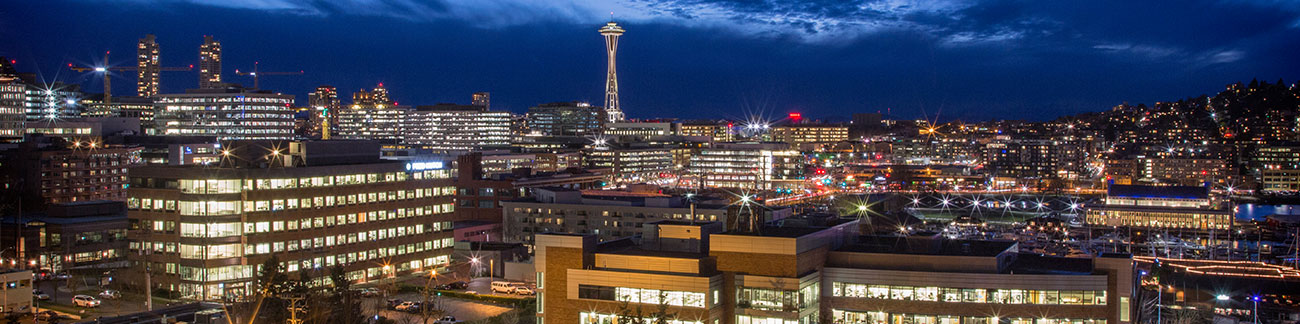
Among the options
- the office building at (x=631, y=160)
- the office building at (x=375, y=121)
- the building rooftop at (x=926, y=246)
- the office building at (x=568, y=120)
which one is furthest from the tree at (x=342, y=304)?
the office building at (x=375, y=121)

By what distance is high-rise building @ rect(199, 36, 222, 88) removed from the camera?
16812cm

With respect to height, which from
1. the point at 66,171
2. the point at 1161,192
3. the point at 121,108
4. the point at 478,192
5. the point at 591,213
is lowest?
the point at 1161,192

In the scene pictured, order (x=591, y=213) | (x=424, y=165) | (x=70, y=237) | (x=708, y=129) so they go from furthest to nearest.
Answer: (x=708, y=129) → (x=591, y=213) → (x=424, y=165) → (x=70, y=237)

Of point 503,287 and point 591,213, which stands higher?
point 591,213

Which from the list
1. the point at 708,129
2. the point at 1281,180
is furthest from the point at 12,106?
the point at 1281,180

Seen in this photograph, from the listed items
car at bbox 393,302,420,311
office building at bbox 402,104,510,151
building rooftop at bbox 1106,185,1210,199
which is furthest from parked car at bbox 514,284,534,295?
office building at bbox 402,104,510,151

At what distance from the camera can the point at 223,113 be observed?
9231 centimetres

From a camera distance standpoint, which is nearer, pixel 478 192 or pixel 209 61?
pixel 478 192

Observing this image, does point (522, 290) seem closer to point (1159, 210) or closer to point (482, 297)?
point (482, 297)

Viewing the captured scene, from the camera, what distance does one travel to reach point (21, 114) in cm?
8594

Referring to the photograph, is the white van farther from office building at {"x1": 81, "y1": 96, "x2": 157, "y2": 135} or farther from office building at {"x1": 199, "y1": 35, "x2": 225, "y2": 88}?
office building at {"x1": 199, "y1": 35, "x2": 225, "y2": 88}

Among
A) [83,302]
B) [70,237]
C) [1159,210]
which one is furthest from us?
[1159,210]

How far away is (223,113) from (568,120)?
60.2 m

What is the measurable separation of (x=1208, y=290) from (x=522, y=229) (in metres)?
29.2
